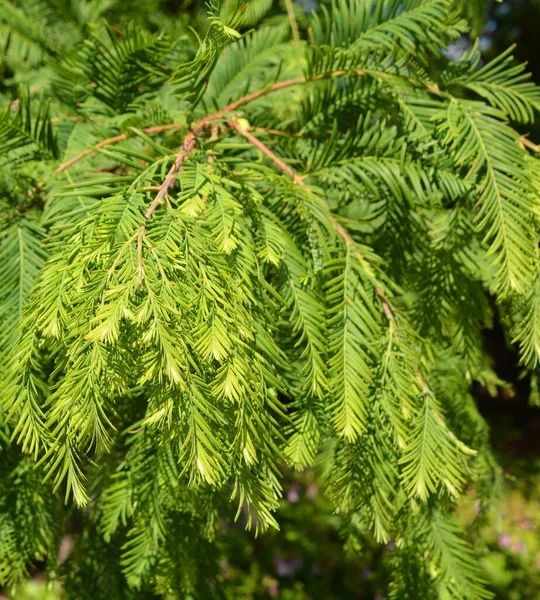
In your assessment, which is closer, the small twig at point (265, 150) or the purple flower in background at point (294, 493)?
the small twig at point (265, 150)

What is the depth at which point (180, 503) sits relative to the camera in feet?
2.10

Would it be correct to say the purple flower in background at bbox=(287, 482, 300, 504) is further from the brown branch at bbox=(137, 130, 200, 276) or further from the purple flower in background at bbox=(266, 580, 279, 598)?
the brown branch at bbox=(137, 130, 200, 276)

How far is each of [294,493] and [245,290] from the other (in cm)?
252

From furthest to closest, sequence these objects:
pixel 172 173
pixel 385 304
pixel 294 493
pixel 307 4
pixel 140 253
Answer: pixel 294 493 < pixel 307 4 < pixel 385 304 < pixel 172 173 < pixel 140 253

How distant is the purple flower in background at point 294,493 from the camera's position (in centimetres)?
273

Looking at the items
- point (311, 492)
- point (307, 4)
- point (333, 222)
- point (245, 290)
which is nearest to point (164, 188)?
point (245, 290)

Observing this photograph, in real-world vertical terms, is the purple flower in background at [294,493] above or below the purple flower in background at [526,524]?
above

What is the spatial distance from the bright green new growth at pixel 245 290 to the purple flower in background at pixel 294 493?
1.88 metres

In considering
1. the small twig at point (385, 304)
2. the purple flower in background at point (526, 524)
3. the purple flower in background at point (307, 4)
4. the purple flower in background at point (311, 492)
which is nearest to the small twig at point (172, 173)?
the small twig at point (385, 304)

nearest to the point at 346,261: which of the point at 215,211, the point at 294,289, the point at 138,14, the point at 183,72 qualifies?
the point at 294,289

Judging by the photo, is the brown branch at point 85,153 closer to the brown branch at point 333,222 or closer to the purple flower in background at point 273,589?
the brown branch at point 333,222

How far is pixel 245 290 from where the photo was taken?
501 millimetres

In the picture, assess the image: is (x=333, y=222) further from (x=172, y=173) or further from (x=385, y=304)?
(x=172, y=173)

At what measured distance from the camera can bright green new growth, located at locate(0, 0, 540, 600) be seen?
1.47 feet
